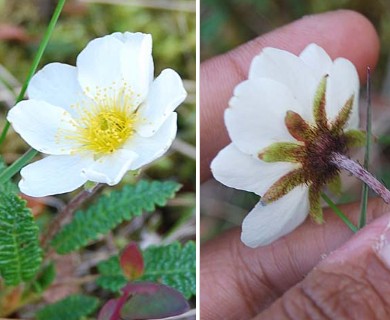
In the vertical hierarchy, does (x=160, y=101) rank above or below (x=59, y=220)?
above

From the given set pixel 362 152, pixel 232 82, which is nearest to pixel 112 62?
pixel 232 82

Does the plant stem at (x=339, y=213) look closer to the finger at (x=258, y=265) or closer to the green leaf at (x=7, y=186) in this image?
the finger at (x=258, y=265)

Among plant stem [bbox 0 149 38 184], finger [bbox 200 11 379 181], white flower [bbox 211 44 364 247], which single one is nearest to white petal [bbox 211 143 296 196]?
white flower [bbox 211 44 364 247]

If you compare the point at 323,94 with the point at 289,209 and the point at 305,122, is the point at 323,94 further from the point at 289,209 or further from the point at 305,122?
the point at 289,209

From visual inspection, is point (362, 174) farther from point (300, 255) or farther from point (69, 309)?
point (69, 309)

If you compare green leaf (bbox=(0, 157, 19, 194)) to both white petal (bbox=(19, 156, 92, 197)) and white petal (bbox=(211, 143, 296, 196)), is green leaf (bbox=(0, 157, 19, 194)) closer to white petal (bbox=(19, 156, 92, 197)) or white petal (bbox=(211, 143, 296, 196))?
white petal (bbox=(19, 156, 92, 197))

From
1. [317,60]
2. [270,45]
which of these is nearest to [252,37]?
[270,45]
